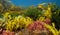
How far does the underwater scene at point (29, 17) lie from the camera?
86.3 inches

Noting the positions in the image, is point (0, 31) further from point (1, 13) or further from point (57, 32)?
point (57, 32)

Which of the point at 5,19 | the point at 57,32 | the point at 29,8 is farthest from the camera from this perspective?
the point at 29,8

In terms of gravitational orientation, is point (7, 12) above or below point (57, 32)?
above

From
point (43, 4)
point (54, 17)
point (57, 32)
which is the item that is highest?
point (43, 4)

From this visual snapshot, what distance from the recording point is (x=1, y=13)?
2467 mm

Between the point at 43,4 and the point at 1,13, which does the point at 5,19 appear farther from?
the point at 43,4

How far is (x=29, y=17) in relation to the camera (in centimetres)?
242

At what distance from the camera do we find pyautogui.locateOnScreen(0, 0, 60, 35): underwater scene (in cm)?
219

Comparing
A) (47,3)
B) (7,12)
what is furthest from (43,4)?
(7,12)

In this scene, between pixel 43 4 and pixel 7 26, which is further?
pixel 43 4

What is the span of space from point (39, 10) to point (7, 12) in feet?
1.30

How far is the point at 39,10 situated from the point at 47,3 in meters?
0.13

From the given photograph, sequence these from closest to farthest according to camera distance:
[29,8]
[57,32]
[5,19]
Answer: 1. [57,32]
2. [5,19]
3. [29,8]

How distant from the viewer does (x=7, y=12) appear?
8.11 feet
